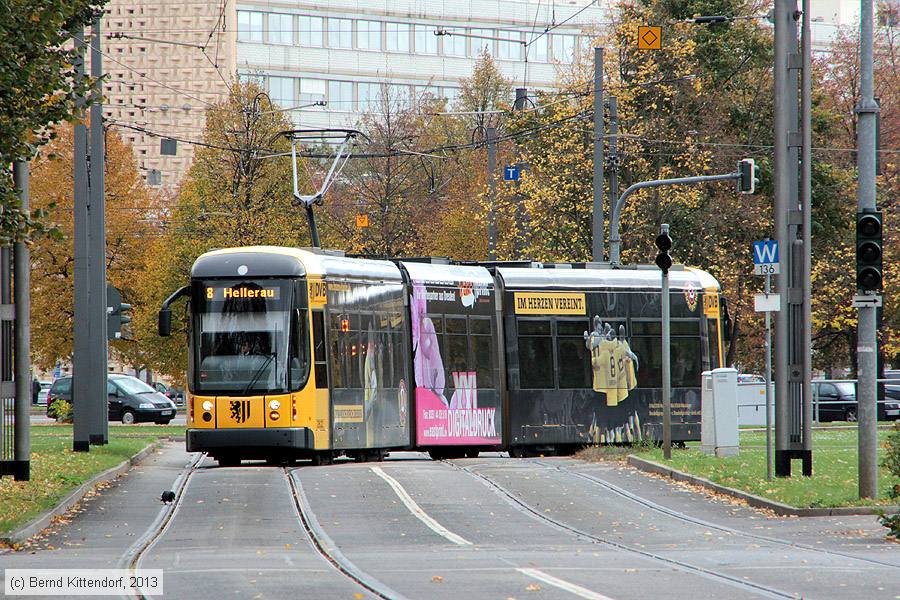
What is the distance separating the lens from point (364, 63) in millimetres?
93250

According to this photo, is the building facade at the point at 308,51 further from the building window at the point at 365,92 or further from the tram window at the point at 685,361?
the tram window at the point at 685,361

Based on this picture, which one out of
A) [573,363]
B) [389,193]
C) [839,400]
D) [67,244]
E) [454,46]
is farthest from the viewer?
[454,46]

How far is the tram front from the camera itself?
2445 centimetres

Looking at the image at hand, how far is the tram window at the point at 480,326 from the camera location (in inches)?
1126

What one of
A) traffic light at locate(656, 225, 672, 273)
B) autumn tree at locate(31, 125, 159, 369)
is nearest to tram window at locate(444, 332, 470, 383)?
traffic light at locate(656, 225, 672, 273)

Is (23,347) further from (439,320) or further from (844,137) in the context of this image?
(844,137)

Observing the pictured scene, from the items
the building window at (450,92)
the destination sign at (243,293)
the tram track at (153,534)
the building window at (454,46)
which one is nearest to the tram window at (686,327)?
the destination sign at (243,293)

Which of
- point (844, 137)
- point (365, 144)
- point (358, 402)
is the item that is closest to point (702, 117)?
point (844, 137)

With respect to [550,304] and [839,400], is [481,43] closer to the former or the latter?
[839,400]

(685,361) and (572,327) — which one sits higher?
(572,327)

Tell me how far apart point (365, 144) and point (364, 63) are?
31766 millimetres

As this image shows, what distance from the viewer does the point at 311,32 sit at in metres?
91.5

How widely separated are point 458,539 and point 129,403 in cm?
3653

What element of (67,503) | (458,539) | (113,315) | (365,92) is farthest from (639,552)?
(365,92)
